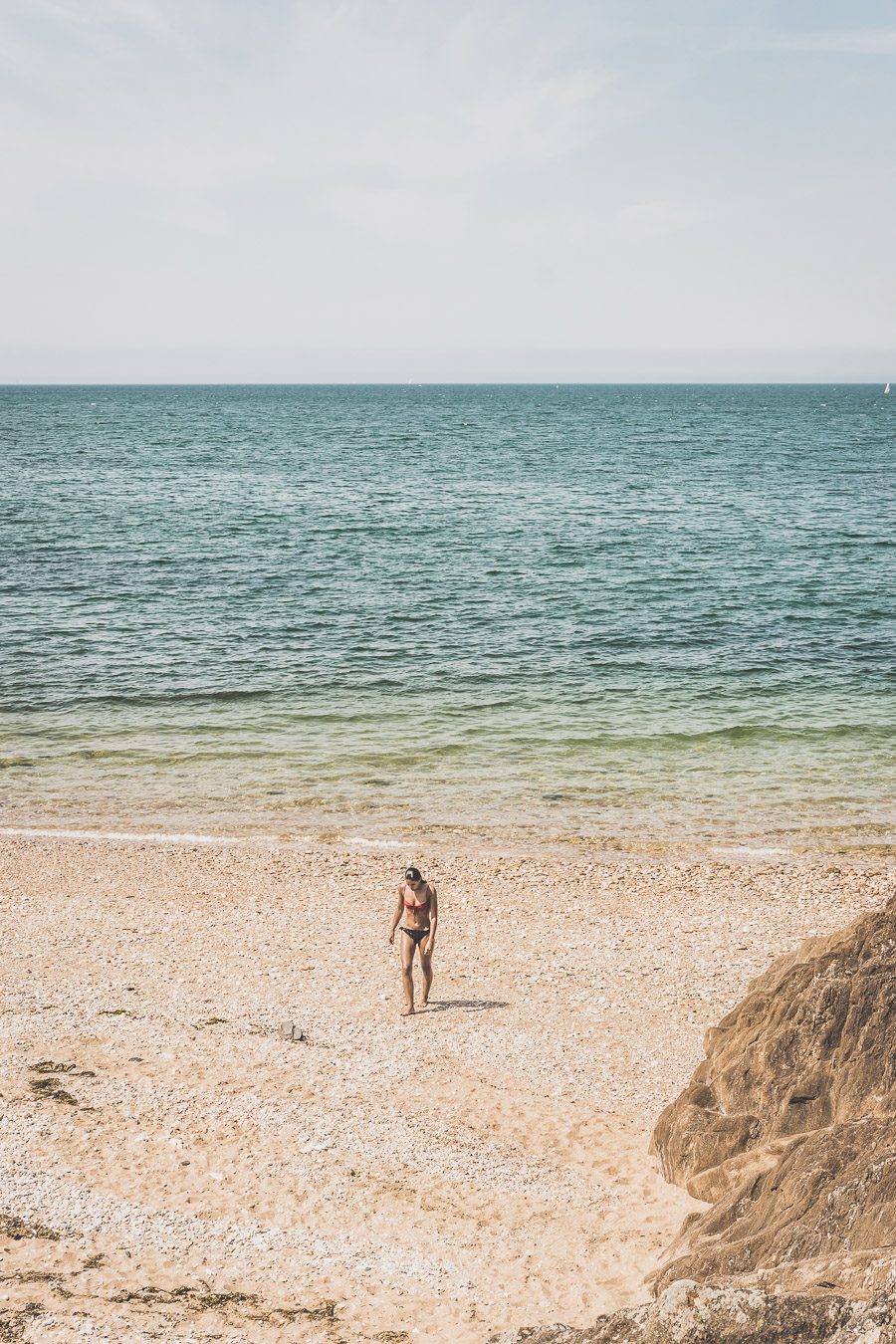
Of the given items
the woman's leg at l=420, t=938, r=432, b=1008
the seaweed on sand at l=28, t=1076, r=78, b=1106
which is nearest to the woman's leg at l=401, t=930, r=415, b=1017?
the woman's leg at l=420, t=938, r=432, b=1008

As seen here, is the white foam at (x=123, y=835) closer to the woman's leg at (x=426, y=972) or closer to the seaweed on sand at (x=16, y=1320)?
the woman's leg at (x=426, y=972)

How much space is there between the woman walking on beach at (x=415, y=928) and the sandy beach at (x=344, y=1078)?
0.45 meters

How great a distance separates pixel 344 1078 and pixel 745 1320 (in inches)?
294

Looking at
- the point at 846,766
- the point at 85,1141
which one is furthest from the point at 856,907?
the point at 85,1141

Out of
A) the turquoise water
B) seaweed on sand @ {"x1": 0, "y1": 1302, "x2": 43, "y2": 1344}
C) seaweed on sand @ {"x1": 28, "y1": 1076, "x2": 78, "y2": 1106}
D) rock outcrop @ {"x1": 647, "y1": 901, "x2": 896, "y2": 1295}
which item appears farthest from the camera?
the turquoise water

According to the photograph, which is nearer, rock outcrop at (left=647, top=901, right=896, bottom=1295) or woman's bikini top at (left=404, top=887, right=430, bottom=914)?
rock outcrop at (left=647, top=901, right=896, bottom=1295)

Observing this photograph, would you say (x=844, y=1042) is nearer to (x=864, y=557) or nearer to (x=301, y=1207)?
(x=301, y=1207)

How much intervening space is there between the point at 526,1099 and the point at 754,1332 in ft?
22.4

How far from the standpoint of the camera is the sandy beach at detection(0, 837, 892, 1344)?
8414mm

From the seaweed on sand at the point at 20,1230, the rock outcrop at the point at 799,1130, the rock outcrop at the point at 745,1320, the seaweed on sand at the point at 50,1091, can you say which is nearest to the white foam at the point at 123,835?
the seaweed on sand at the point at 50,1091

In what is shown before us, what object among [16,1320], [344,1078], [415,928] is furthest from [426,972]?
[16,1320]

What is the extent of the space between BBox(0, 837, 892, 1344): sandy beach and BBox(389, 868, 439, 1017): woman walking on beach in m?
0.45

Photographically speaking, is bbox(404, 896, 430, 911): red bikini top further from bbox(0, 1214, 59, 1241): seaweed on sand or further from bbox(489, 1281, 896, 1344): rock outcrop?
bbox(489, 1281, 896, 1344): rock outcrop

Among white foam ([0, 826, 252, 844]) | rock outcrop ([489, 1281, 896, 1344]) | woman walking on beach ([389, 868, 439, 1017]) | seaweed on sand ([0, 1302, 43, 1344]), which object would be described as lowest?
seaweed on sand ([0, 1302, 43, 1344])
